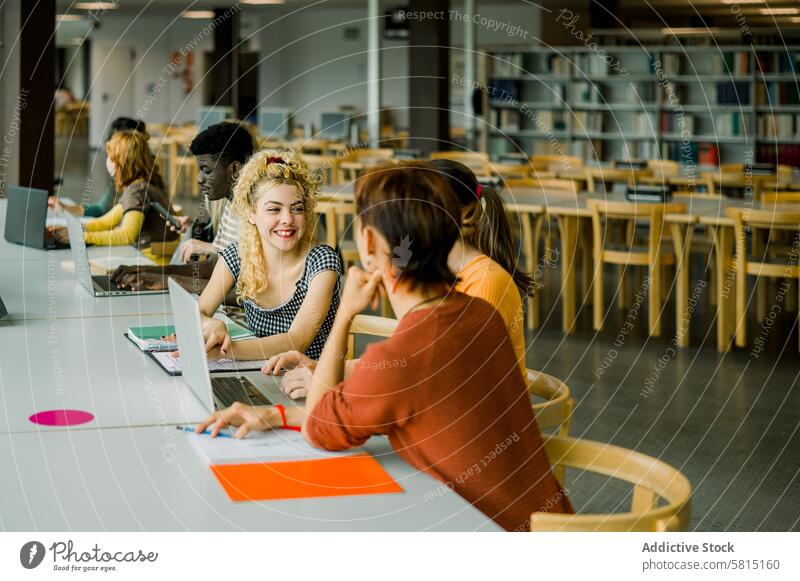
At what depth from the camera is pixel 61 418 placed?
2.01 m

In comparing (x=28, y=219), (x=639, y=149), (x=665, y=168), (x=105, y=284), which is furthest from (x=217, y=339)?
(x=639, y=149)

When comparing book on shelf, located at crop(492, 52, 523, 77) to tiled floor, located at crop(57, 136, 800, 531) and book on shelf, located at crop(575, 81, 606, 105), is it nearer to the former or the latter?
book on shelf, located at crop(575, 81, 606, 105)

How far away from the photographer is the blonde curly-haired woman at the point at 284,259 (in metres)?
2.83

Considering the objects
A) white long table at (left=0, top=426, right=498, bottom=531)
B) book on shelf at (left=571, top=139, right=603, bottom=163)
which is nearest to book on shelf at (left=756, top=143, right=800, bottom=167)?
book on shelf at (left=571, top=139, right=603, bottom=163)

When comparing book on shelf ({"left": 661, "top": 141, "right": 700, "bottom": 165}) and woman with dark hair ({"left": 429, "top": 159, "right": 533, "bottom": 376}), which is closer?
woman with dark hair ({"left": 429, "top": 159, "right": 533, "bottom": 376})

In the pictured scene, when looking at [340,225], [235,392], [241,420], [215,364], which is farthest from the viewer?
[340,225]

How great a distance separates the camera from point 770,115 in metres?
10.3

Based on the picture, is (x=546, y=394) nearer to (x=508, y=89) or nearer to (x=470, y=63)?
(x=470, y=63)

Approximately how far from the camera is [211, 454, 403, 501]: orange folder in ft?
5.36

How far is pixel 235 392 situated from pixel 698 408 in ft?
8.60

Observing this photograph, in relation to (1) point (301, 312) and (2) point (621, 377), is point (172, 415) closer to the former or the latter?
(1) point (301, 312)

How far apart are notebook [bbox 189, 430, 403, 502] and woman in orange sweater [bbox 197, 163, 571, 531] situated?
3cm

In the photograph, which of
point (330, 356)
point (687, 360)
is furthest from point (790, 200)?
point (330, 356)

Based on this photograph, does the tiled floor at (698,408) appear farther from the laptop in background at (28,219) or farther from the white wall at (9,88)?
the white wall at (9,88)
